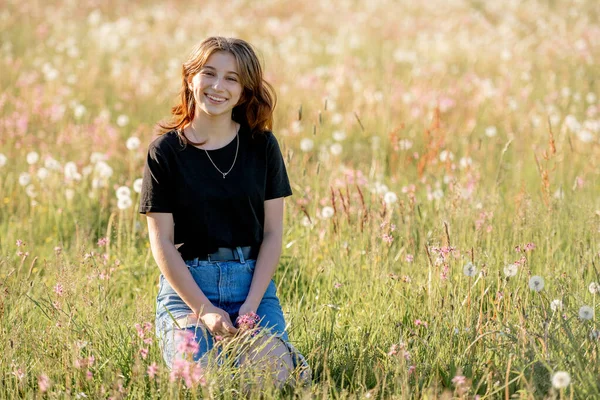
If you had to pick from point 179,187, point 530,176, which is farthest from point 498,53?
point 179,187

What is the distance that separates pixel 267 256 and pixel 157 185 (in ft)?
1.71

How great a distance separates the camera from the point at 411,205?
13.4 feet

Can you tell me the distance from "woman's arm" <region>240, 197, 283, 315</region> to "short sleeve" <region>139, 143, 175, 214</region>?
41 centimetres

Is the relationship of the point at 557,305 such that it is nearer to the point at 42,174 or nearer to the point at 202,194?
the point at 202,194

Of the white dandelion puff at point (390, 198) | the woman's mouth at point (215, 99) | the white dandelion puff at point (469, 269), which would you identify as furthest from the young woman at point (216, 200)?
the white dandelion puff at point (390, 198)

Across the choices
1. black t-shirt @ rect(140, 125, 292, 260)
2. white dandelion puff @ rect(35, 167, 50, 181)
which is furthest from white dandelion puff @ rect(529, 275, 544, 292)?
white dandelion puff @ rect(35, 167, 50, 181)

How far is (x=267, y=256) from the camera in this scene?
3.15 m

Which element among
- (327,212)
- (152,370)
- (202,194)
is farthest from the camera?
(327,212)

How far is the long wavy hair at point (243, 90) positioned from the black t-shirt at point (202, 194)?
0.10 m

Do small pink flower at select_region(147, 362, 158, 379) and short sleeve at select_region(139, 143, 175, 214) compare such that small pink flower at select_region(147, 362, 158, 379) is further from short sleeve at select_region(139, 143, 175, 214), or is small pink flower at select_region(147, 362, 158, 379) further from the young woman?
short sleeve at select_region(139, 143, 175, 214)

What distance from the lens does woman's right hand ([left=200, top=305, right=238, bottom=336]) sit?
282 centimetres

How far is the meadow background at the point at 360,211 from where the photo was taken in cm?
275

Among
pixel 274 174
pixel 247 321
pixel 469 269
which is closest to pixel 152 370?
pixel 247 321

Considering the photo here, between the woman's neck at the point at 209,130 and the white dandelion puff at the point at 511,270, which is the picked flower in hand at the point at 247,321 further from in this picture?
the white dandelion puff at the point at 511,270
